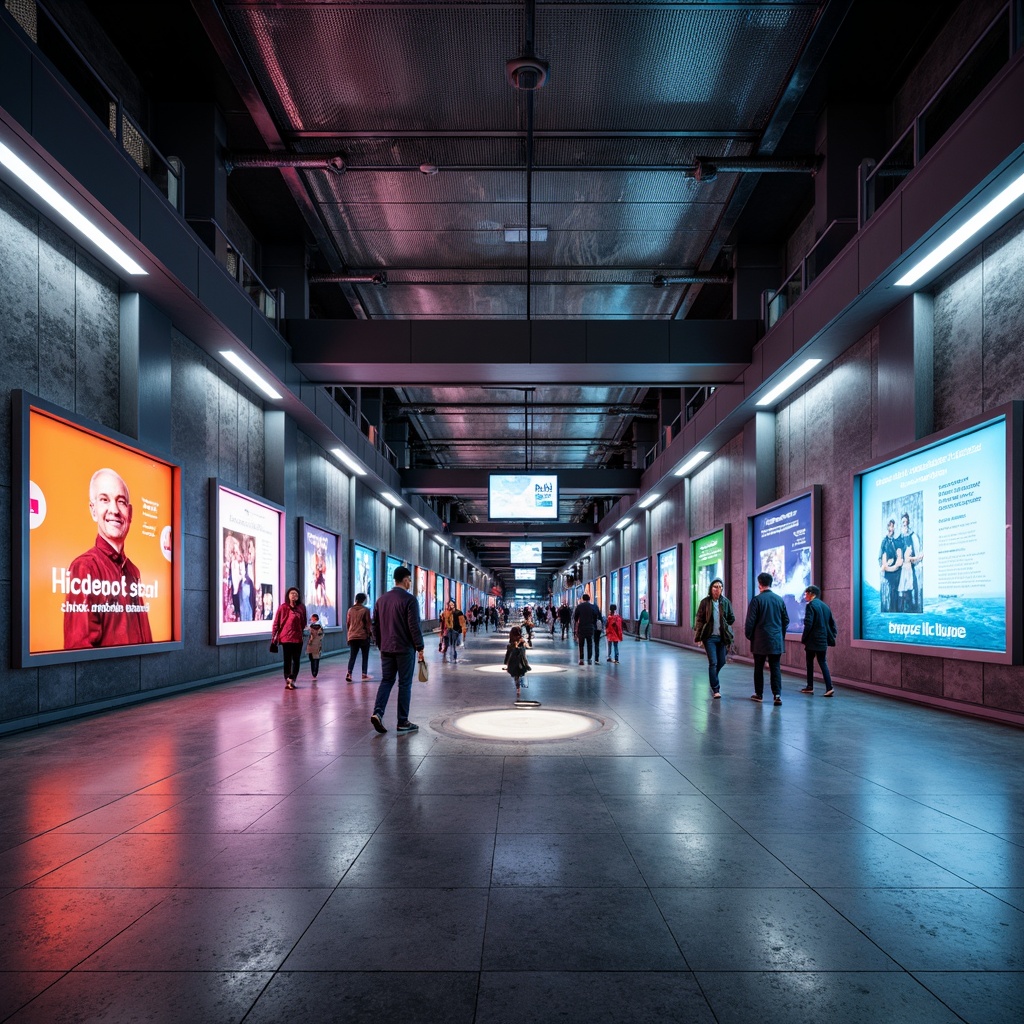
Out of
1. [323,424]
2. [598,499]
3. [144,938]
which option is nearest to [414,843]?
[144,938]

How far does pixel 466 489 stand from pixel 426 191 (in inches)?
592

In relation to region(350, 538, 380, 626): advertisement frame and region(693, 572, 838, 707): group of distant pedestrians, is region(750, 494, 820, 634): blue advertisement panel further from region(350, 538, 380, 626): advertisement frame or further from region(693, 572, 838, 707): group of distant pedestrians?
region(350, 538, 380, 626): advertisement frame

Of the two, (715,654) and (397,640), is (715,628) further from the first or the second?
(397,640)

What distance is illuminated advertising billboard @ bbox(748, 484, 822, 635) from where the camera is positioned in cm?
1220

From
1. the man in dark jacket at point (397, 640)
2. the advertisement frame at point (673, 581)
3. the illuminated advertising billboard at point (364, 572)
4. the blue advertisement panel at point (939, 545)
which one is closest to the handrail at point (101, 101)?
the man in dark jacket at point (397, 640)

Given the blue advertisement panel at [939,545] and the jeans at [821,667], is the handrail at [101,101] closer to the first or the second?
the blue advertisement panel at [939,545]

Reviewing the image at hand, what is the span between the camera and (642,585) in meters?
29.2

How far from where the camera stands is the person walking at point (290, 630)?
11227 mm

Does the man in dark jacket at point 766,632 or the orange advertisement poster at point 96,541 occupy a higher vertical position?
the orange advertisement poster at point 96,541

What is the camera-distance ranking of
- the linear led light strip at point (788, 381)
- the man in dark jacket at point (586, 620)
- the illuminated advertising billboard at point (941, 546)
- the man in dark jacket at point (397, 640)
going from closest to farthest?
the man in dark jacket at point (397, 640) < the illuminated advertising billboard at point (941, 546) < the linear led light strip at point (788, 381) < the man in dark jacket at point (586, 620)

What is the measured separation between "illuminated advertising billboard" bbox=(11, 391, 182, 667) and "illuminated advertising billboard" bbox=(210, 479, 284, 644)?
4.17ft

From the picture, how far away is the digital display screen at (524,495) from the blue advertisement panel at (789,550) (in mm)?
8691

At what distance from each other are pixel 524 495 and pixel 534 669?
8.85 metres

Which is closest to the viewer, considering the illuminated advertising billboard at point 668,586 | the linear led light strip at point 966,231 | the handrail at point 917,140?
the handrail at point 917,140
